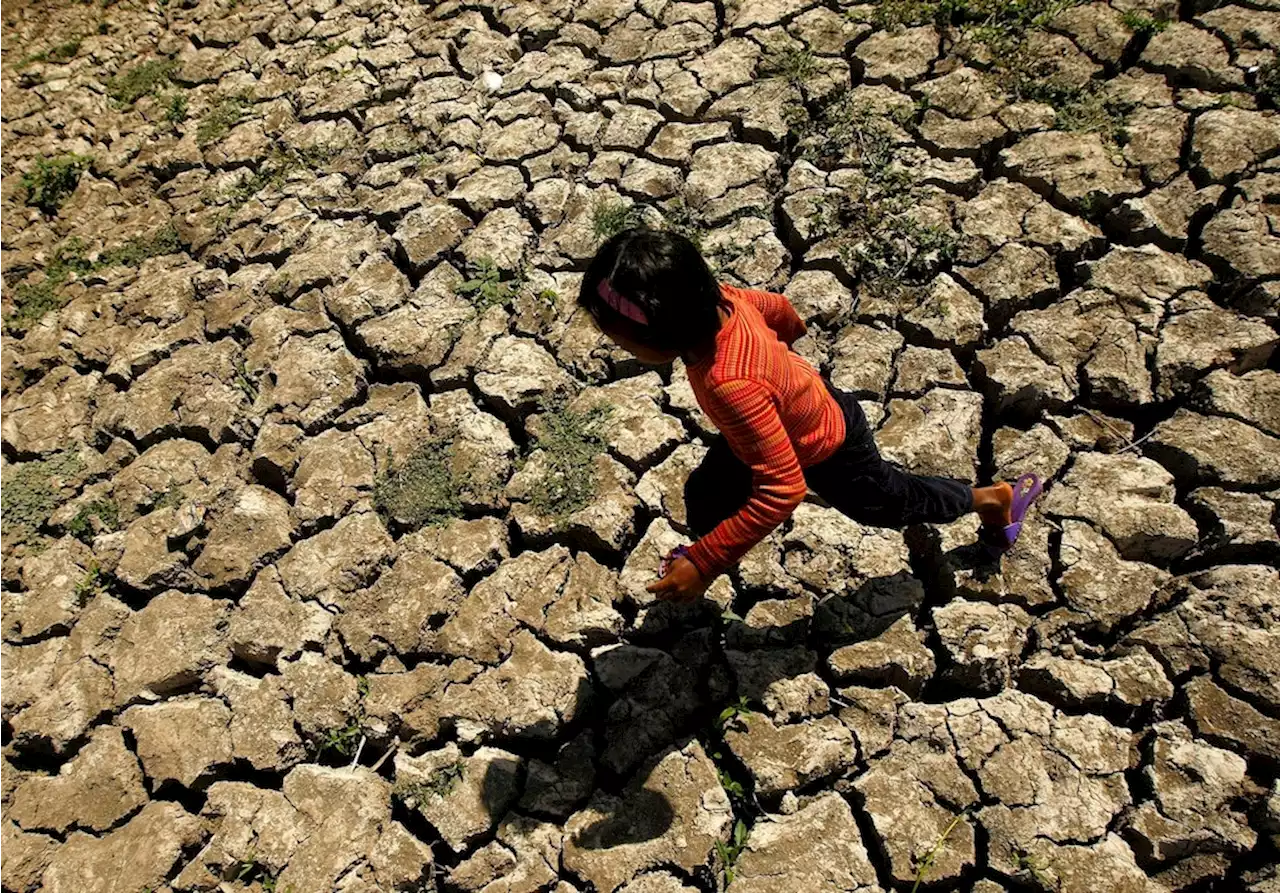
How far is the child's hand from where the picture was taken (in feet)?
6.46

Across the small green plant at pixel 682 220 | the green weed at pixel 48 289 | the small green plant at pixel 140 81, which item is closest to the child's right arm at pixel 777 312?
the small green plant at pixel 682 220

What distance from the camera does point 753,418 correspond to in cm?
188

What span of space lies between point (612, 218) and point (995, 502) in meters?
1.68

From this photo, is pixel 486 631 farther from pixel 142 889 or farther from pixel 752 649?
pixel 142 889

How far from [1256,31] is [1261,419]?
164 centimetres

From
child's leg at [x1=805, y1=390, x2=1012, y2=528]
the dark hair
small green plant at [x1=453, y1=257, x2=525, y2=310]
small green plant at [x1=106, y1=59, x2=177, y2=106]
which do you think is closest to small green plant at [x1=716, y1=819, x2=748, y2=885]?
child's leg at [x1=805, y1=390, x2=1012, y2=528]

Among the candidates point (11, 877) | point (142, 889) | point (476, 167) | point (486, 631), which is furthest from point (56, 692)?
point (476, 167)

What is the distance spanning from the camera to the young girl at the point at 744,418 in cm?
180

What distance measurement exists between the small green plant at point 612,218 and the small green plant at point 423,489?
967 mm

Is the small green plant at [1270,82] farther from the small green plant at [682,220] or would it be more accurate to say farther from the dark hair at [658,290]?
the dark hair at [658,290]

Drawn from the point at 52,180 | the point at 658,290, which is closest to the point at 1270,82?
the point at 658,290

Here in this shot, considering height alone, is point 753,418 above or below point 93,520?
above

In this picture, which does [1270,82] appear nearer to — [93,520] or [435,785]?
[435,785]

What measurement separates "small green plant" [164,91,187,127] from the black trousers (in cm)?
311
